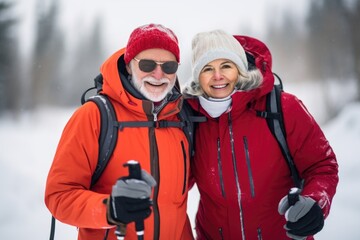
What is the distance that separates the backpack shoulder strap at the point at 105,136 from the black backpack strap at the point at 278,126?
1.09m

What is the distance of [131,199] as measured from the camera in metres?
1.73

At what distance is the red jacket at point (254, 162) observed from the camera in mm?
2418

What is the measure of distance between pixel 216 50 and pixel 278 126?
789 millimetres

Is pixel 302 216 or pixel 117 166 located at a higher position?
pixel 117 166

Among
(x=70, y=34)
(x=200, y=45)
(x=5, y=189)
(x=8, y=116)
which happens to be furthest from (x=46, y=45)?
(x=200, y=45)

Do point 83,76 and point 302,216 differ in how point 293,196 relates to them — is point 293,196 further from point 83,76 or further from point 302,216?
point 83,76

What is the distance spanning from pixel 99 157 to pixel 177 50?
1.07 m

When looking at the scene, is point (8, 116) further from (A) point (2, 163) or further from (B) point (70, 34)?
(A) point (2, 163)

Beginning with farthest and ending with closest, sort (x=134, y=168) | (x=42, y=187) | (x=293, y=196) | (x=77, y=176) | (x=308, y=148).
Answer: (x=42, y=187), (x=308, y=148), (x=77, y=176), (x=293, y=196), (x=134, y=168)

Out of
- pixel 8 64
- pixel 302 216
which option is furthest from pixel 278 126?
pixel 8 64

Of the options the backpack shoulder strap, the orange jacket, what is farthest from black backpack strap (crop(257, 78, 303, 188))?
the backpack shoulder strap

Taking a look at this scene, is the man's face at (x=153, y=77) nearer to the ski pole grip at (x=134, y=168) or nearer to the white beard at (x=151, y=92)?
the white beard at (x=151, y=92)

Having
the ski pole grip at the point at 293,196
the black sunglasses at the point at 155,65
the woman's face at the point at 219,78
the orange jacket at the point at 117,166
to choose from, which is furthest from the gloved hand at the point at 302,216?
the black sunglasses at the point at 155,65

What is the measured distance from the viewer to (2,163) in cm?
920
